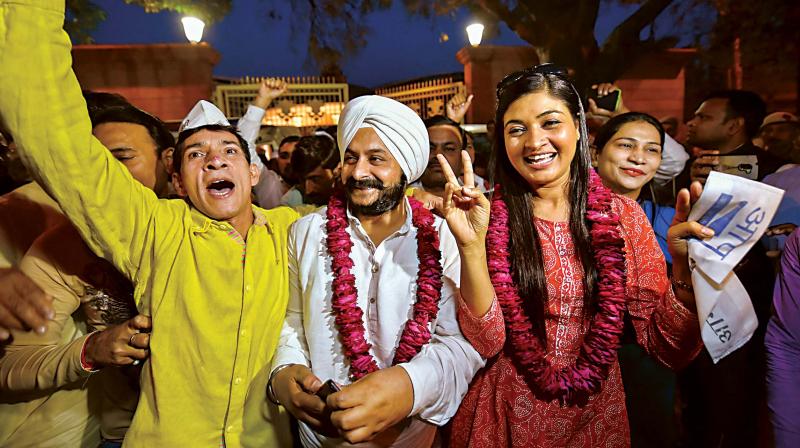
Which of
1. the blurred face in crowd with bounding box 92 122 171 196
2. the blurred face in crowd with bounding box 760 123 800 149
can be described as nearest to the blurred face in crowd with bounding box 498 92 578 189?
the blurred face in crowd with bounding box 92 122 171 196

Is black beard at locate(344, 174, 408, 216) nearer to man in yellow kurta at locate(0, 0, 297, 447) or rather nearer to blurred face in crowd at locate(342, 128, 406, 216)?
blurred face in crowd at locate(342, 128, 406, 216)

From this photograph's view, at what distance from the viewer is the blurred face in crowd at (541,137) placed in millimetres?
1981

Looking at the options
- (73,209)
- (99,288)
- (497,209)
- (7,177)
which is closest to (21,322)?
(73,209)

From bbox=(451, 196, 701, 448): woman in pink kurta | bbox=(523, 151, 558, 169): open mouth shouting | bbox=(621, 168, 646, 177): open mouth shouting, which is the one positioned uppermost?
bbox=(523, 151, 558, 169): open mouth shouting

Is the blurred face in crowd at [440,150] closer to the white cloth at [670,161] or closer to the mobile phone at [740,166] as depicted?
the white cloth at [670,161]

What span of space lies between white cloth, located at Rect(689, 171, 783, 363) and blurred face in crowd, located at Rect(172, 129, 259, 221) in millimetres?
1923

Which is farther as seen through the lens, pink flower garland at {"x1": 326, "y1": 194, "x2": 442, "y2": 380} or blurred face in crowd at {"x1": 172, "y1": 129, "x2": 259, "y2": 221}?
blurred face in crowd at {"x1": 172, "y1": 129, "x2": 259, "y2": 221}

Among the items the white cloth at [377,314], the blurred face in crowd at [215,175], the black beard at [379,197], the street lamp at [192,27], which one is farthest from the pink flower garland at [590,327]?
the street lamp at [192,27]

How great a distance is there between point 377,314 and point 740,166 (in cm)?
277

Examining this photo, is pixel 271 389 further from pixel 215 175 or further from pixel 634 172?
pixel 634 172

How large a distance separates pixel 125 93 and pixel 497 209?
1426 cm

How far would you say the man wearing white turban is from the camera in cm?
180

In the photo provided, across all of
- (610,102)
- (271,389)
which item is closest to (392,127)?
(271,389)

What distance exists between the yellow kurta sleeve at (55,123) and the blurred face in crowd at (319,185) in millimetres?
2600
